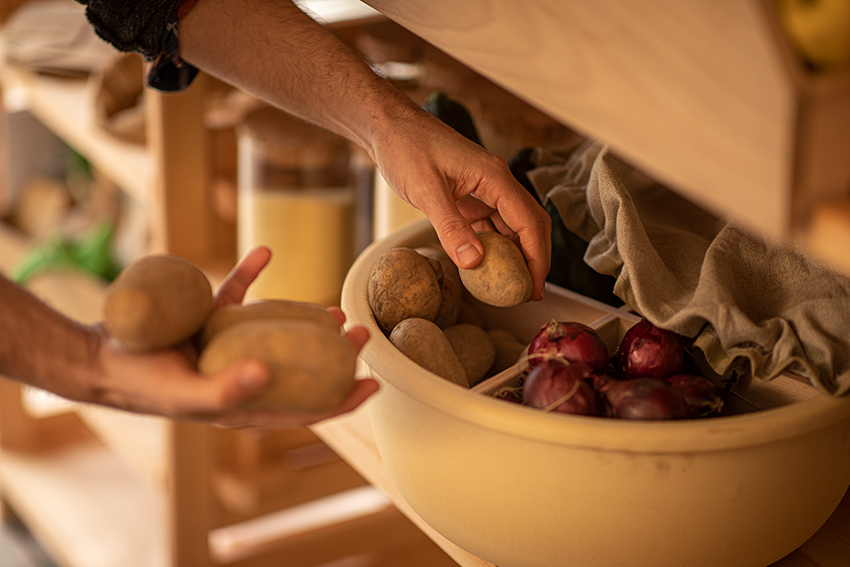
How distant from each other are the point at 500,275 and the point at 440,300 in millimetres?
66

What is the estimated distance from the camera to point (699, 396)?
0.49 metres

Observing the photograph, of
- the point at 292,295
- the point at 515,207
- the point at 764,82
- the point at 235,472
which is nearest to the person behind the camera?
the point at 764,82

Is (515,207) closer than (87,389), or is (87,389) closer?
(87,389)

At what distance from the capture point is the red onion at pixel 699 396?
0.49 m

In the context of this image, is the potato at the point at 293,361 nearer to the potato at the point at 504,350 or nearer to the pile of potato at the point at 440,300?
the pile of potato at the point at 440,300

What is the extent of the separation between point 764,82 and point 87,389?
377 mm

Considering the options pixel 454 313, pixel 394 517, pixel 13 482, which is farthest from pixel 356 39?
pixel 13 482

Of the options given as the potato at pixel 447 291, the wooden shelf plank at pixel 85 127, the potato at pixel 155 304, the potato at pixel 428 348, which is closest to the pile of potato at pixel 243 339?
the potato at pixel 155 304

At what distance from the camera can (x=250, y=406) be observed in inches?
16.2

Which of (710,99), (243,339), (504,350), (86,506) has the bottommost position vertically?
(86,506)

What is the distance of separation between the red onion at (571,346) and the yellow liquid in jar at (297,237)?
57 centimetres

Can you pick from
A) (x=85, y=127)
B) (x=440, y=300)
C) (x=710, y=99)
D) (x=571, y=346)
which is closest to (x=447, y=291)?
(x=440, y=300)

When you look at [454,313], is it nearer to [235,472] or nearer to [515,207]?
[515,207]

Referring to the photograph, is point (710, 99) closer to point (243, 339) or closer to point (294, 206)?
point (243, 339)
